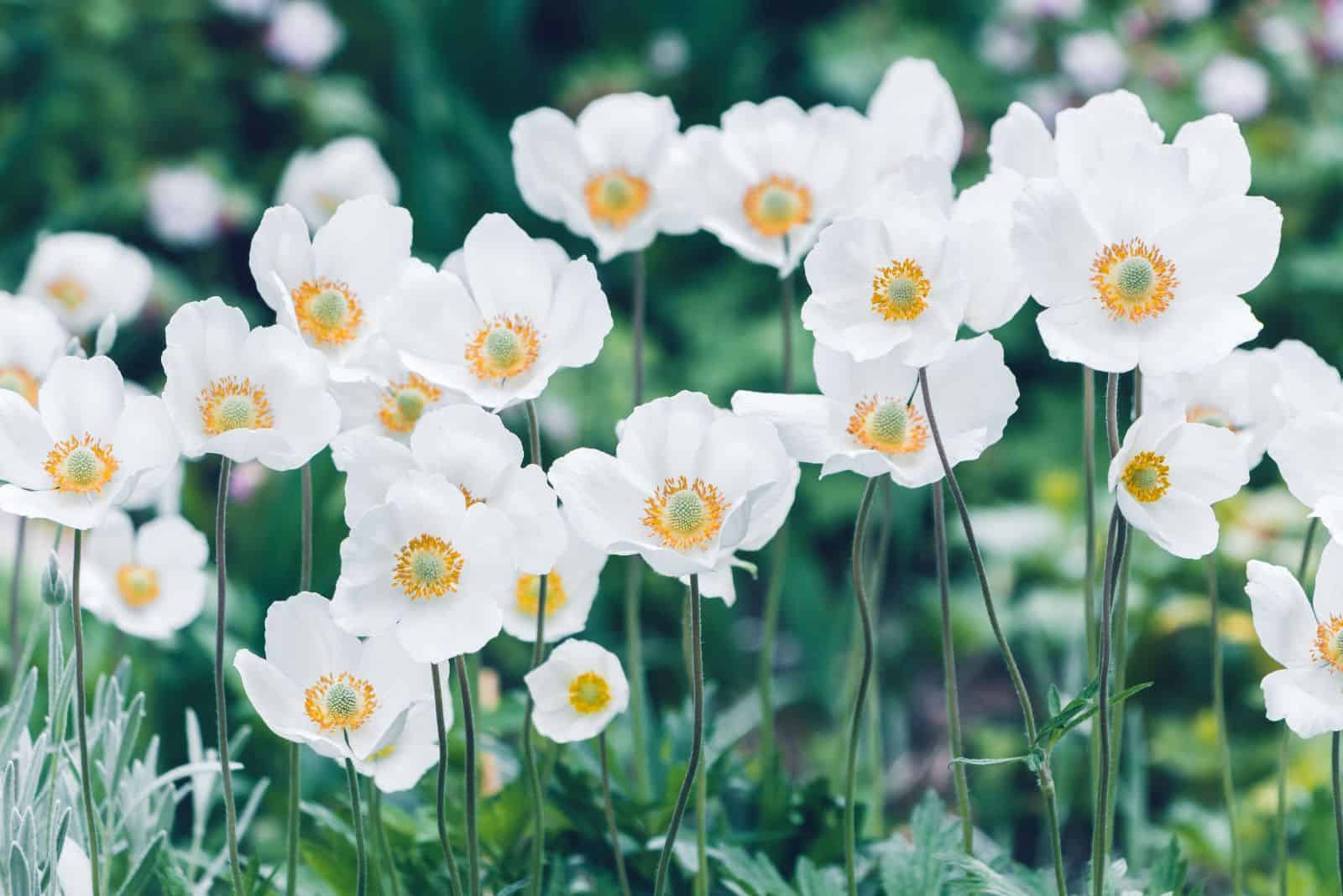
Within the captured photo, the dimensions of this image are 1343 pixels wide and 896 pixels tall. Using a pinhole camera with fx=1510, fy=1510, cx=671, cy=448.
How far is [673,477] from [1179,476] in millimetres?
258

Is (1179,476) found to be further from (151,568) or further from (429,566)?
(151,568)

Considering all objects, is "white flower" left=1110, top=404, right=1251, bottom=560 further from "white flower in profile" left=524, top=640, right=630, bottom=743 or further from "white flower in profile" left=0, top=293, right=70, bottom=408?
"white flower in profile" left=0, top=293, right=70, bottom=408

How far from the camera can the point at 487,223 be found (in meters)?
0.86

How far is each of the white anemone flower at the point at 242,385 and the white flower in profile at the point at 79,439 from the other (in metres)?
0.02

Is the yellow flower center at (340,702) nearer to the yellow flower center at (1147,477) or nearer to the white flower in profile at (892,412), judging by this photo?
the white flower in profile at (892,412)

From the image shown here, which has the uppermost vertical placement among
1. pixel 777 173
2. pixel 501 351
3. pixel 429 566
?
pixel 777 173

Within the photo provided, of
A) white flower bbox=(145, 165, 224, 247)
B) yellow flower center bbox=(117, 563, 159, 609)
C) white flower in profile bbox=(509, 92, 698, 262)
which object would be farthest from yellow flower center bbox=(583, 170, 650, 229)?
white flower bbox=(145, 165, 224, 247)

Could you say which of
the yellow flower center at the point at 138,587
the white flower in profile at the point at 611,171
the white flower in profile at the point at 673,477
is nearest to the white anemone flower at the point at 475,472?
the white flower in profile at the point at 673,477

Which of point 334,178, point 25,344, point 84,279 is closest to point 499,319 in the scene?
point 25,344

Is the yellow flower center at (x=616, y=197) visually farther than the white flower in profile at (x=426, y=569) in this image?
Yes

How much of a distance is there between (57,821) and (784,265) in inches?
23.0

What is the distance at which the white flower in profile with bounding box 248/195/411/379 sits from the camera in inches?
34.3

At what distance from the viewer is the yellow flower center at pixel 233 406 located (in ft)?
2.60

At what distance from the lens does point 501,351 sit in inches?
33.6
